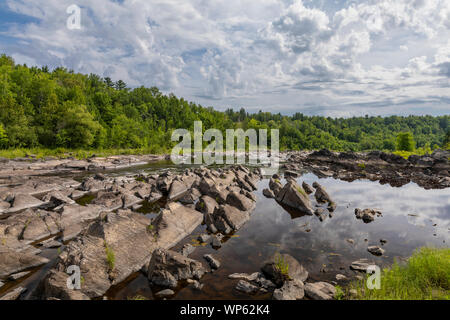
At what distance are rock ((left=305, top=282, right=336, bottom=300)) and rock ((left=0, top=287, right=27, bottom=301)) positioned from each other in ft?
40.1

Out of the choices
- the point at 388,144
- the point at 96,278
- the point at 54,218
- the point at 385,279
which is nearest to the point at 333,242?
the point at 385,279

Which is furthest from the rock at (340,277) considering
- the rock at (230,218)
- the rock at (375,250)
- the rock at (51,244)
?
the rock at (51,244)

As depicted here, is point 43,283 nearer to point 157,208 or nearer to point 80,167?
point 157,208

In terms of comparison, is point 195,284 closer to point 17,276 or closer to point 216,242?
point 216,242

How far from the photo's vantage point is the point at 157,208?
23.3 metres

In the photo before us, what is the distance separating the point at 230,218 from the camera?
18875 mm

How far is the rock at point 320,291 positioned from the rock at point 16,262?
44.1 feet

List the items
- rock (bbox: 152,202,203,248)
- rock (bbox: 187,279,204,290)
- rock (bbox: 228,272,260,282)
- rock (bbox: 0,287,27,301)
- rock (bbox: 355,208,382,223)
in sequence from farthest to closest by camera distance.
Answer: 1. rock (bbox: 355,208,382,223)
2. rock (bbox: 152,202,203,248)
3. rock (bbox: 228,272,260,282)
4. rock (bbox: 187,279,204,290)
5. rock (bbox: 0,287,27,301)

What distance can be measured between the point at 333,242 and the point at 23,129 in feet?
264

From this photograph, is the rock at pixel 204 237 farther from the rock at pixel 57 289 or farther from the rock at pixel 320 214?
the rock at pixel 320 214

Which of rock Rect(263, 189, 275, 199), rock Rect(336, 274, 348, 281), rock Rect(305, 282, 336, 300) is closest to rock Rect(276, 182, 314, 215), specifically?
rock Rect(263, 189, 275, 199)

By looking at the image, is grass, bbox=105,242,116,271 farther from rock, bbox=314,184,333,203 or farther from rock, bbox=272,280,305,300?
rock, bbox=314,184,333,203

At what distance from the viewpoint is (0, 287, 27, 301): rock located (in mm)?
9656

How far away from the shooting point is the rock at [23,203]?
2172 cm
